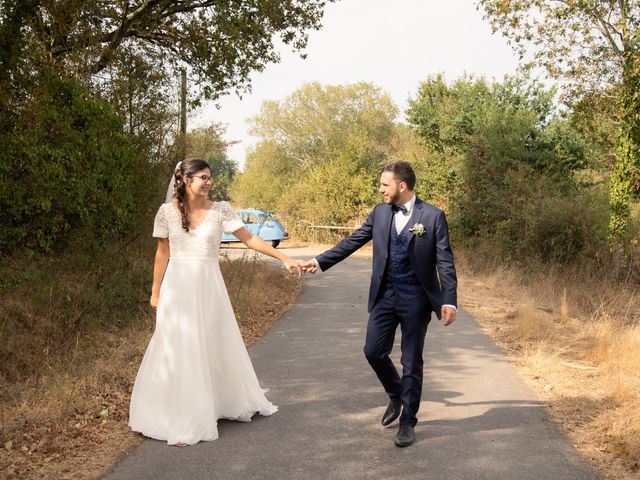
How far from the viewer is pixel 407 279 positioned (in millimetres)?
5312

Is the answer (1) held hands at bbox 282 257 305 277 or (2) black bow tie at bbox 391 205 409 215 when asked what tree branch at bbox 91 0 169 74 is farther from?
(2) black bow tie at bbox 391 205 409 215

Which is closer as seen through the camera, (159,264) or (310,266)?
(159,264)

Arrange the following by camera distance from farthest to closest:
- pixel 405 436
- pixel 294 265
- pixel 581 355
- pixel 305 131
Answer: pixel 305 131 → pixel 581 355 → pixel 294 265 → pixel 405 436

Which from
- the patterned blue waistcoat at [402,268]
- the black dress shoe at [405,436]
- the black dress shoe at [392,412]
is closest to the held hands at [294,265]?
the patterned blue waistcoat at [402,268]

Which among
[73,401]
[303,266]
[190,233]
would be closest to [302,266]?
[303,266]

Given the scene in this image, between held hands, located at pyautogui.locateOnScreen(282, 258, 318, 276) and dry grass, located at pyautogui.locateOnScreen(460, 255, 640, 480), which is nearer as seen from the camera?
dry grass, located at pyautogui.locateOnScreen(460, 255, 640, 480)

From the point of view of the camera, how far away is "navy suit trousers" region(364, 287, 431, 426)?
17.2 ft

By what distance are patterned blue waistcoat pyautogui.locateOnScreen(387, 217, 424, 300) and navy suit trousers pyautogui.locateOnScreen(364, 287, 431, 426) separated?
0.18ft

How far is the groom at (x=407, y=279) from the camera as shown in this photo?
5199mm

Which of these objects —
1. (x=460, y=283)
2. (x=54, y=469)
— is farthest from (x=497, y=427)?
(x=460, y=283)

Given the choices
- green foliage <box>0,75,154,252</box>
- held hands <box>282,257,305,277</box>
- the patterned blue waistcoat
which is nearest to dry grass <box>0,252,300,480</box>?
green foliage <box>0,75,154,252</box>

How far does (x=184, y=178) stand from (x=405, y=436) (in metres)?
2.80

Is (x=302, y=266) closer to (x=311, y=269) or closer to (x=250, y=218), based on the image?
(x=311, y=269)

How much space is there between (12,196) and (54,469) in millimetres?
5793
